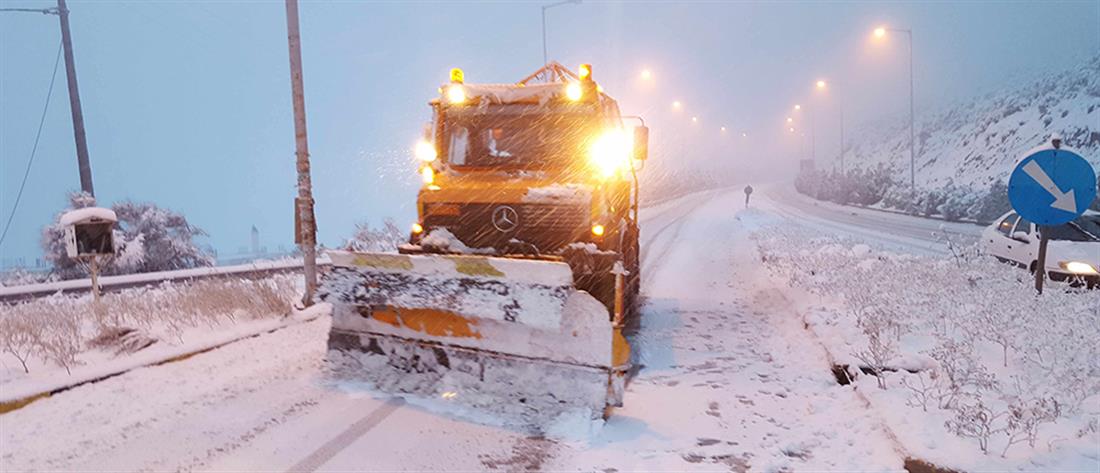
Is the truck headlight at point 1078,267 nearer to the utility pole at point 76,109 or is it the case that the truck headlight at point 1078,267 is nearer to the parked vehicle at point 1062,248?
the parked vehicle at point 1062,248

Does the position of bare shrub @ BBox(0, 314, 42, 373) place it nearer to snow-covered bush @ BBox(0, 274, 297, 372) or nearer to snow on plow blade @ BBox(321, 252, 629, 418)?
snow-covered bush @ BBox(0, 274, 297, 372)

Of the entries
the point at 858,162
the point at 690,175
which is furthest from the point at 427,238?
the point at 858,162

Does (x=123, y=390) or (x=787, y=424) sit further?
(x=123, y=390)

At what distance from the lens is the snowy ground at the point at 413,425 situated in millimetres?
3740

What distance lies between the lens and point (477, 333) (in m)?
4.82

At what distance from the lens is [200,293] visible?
25.4 feet

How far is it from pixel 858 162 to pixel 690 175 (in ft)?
61.5

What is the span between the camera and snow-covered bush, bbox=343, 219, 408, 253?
1612 centimetres

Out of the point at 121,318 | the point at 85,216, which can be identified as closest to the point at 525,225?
the point at 121,318

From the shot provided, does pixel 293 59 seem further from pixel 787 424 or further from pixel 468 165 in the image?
pixel 787 424

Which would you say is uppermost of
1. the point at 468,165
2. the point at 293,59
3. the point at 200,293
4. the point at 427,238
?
the point at 293,59

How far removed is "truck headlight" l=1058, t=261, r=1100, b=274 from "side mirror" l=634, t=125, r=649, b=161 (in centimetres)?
592

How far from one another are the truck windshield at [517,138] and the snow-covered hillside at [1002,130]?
29444 millimetres

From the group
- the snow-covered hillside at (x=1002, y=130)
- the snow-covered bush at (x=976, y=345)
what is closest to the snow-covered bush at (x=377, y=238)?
the snow-covered bush at (x=976, y=345)
